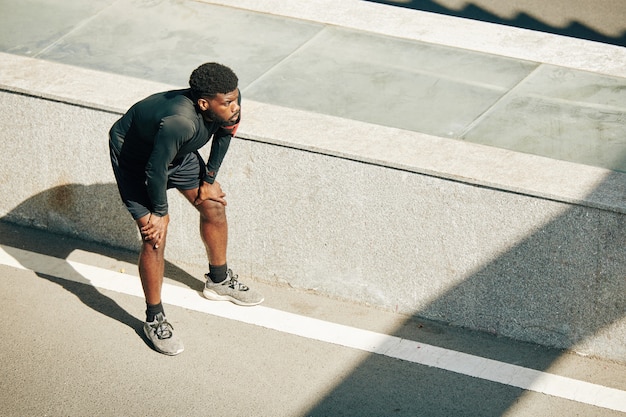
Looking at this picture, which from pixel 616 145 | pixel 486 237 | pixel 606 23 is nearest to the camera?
pixel 486 237

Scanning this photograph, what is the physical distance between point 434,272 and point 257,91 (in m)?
1.90

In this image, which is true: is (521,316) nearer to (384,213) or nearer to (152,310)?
(384,213)

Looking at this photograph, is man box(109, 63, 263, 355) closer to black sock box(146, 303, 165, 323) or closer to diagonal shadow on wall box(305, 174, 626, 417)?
black sock box(146, 303, 165, 323)

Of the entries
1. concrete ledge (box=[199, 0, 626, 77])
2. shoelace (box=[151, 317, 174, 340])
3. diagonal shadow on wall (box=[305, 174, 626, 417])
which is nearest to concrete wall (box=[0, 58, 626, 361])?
diagonal shadow on wall (box=[305, 174, 626, 417])

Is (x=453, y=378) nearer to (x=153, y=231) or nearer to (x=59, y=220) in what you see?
(x=153, y=231)

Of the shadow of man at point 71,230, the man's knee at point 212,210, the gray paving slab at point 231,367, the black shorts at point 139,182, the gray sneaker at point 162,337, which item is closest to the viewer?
the gray paving slab at point 231,367

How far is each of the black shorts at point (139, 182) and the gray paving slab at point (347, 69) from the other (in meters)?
1.25

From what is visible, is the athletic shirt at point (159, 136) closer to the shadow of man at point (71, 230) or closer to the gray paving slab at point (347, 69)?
the shadow of man at point (71, 230)

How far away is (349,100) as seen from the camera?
679 cm

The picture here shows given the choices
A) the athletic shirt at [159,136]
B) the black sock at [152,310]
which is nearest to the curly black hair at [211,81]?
the athletic shirt at [159,136]

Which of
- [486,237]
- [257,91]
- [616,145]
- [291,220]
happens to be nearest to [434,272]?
[486,237]

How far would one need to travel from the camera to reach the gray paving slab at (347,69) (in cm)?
645

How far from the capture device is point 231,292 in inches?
244

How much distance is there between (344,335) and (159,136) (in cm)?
175
